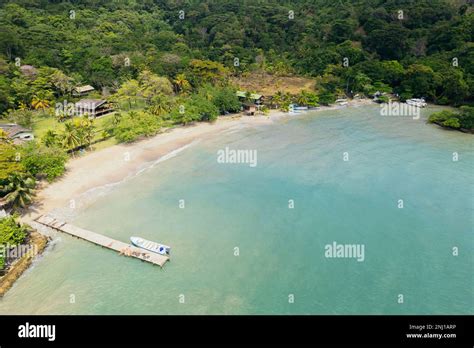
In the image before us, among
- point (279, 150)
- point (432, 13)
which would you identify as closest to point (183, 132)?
point (279, 150)

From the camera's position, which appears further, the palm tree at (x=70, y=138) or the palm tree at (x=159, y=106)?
the palm tree at (x=159, y=106)

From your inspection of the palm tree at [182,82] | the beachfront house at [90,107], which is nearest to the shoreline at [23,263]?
the beachfront house at [90,107]

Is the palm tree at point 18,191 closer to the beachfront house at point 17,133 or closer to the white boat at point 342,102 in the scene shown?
the beachfront house at point 17,133

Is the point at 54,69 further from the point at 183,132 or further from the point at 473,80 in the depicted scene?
the point at 473,80

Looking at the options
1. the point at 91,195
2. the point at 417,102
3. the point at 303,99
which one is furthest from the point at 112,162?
the point at 417,102

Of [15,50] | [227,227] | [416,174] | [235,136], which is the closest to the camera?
[227,227]

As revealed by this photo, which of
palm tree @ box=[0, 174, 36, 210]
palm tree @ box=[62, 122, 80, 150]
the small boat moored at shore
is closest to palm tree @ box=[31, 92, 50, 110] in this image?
palm tree @ box=[62, 122, 80, 150]

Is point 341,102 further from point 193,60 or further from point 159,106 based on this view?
point 159,106
